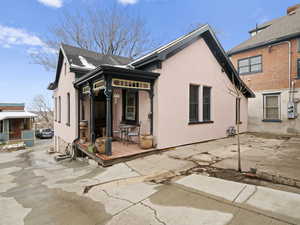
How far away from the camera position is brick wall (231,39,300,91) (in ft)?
35.5

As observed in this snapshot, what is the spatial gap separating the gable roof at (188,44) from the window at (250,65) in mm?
2934

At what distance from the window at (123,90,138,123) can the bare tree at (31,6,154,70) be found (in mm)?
12665

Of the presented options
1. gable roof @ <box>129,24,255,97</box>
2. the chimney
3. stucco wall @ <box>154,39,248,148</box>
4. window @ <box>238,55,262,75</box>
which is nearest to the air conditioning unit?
gable roof @ <box>129,24,255,97</box>

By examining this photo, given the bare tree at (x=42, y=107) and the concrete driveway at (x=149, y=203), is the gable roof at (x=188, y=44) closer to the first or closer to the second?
the concrete driveway at (x=149, y=203)

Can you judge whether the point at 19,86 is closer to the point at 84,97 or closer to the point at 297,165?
the point at 84,97

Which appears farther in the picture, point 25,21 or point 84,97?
point 25,21

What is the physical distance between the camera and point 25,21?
47.4 feet

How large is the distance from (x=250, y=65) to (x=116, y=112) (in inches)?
441

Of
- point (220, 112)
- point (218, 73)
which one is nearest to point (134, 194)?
point (220, 112)

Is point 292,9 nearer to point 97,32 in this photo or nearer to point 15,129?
point 97,32

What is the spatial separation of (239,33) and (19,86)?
3736 centimetres

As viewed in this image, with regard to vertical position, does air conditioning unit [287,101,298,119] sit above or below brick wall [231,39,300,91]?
below

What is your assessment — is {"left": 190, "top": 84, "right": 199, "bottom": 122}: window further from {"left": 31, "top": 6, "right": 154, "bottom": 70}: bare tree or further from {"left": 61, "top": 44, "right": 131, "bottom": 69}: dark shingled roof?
{"left": 31, "top": 6, "right": 154, "bottom": 70}: bare tree

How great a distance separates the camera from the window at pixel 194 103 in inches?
310
